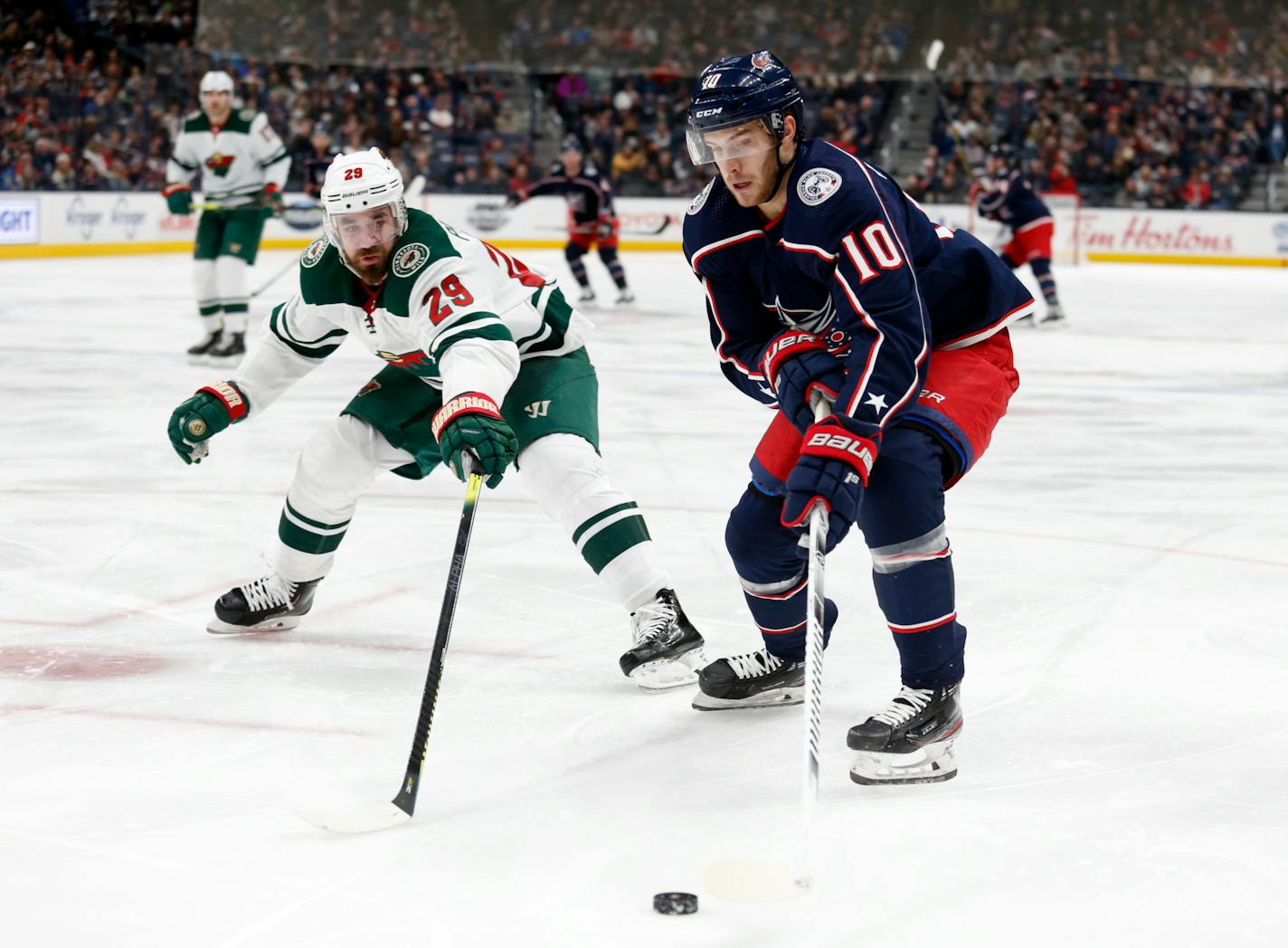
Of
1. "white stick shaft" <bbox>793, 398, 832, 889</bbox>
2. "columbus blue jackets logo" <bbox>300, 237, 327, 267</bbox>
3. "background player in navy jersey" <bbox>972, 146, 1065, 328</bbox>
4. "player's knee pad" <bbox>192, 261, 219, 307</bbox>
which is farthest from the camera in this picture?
"background player in navy jersey" <bbox>972, 146, 1065, 328</bbox>

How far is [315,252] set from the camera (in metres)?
2.83

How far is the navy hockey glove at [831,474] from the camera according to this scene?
6.72 ft

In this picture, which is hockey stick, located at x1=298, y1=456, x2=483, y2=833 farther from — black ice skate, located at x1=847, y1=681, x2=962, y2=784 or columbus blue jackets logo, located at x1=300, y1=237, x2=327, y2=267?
columbus blue jackets logo, located at x1=300, y1=237, x2=327, y2=267

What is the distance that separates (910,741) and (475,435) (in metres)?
0.79

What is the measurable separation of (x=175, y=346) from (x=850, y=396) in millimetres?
6194

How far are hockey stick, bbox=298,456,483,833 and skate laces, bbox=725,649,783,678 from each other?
534 millimetres

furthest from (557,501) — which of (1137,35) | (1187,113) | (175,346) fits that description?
(1137,35)

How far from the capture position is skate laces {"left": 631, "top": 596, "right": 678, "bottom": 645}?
270 cm

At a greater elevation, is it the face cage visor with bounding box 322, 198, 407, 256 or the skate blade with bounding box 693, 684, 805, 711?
the face cage visor with bounding box 322, 198, 407, 256

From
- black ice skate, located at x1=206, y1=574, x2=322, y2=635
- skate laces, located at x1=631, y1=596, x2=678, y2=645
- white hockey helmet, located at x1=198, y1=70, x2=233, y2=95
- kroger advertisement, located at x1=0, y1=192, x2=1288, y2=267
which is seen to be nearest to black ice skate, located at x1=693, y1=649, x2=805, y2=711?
skate laces, located at x1=631, y1=596, x2=678, y2=645

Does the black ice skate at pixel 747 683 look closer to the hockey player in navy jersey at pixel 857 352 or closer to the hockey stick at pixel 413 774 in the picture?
the hockey player in navy jersey at pixel 857 352

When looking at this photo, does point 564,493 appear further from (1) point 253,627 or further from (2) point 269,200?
(2) point 269,200

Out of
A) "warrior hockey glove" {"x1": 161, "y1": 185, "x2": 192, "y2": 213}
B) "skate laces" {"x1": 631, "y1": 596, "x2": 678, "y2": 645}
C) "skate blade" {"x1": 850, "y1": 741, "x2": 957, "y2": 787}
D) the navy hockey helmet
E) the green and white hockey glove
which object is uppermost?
the navy hockey helmet

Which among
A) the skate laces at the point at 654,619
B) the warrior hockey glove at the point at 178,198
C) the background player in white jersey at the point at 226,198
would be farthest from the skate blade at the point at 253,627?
the warrior hockey glove at the point at 178,198
